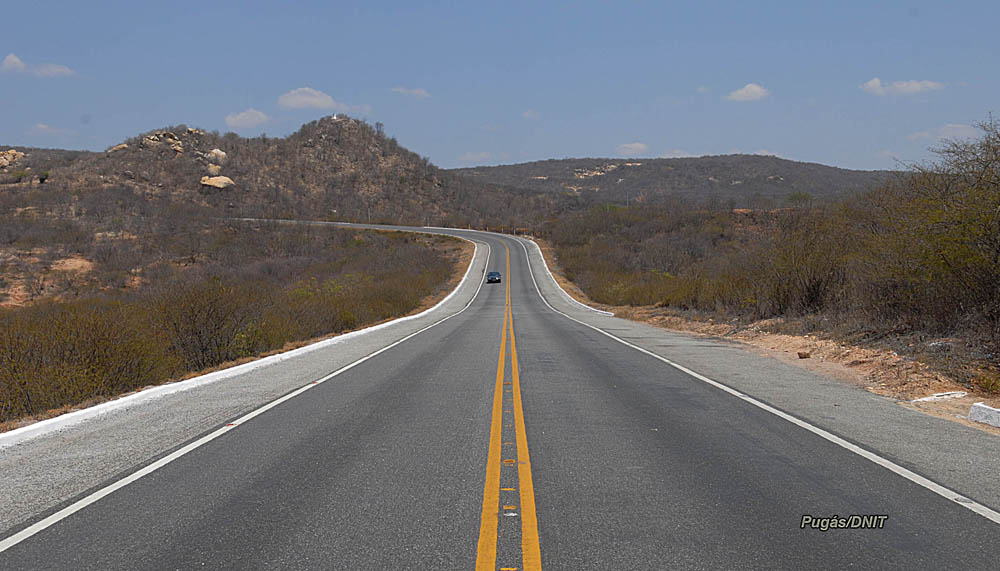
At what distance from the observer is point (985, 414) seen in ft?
28.3

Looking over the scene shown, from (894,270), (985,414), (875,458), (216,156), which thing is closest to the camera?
(875,458)

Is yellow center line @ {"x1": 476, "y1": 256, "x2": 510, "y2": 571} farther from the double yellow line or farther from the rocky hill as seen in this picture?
the rocky hill

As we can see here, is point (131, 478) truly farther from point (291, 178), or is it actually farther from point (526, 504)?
point (291, 178)

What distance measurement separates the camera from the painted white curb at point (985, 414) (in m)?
8.45

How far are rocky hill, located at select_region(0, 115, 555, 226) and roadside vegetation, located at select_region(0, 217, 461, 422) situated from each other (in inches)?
1020

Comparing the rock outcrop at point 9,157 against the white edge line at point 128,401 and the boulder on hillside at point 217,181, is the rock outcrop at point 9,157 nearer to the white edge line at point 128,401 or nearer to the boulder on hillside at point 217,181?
the boulder on hillside at point 217,181

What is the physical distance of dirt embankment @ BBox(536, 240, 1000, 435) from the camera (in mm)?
9935

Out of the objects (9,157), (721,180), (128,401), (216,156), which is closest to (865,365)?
(128,401)

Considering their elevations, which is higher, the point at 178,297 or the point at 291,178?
the point at 291,178

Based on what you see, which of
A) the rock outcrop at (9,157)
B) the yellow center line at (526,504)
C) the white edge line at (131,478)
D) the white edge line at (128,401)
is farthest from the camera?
the rock outcrop at (9,157)

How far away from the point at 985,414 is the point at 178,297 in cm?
1843

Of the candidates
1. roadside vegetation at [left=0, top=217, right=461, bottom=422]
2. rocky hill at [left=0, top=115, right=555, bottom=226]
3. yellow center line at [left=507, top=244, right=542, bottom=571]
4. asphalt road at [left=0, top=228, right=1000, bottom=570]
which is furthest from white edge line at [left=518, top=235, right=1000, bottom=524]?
rocky hill at [left=0, top=115, right=555, bottom=226]

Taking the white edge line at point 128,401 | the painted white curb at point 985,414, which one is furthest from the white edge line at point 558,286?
the painted white curb at point 985,414

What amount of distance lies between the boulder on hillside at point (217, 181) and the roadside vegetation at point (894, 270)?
100 meters
